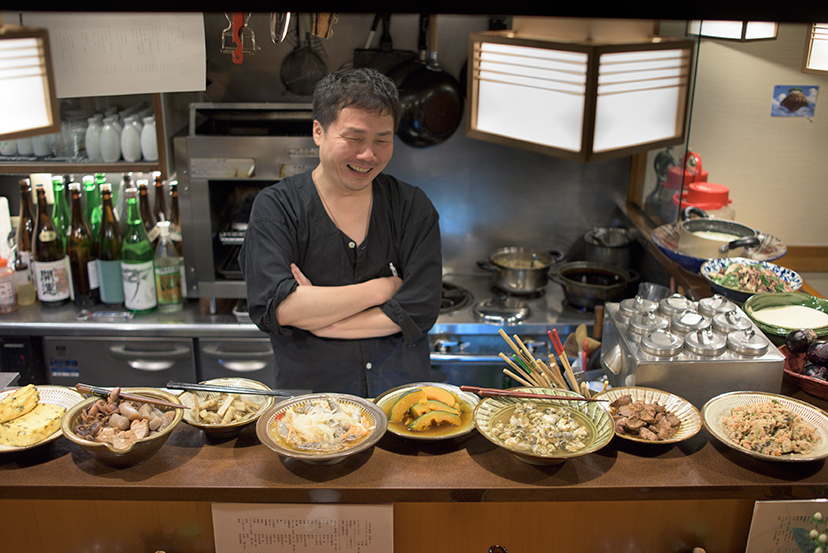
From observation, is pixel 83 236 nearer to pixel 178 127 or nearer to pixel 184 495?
pixel 178 127

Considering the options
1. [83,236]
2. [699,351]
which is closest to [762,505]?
[699,351]

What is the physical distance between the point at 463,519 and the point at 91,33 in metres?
2.37

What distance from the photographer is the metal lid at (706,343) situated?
1.86 meters

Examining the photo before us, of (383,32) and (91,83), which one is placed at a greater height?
(383,32)

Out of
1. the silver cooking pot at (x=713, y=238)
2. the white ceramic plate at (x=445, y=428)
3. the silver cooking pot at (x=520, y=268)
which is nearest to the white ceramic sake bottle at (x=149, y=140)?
the silver cooking pot at (x=520, y=268)

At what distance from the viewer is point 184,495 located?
5.11ft

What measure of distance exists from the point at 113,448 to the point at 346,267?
96 centimetres

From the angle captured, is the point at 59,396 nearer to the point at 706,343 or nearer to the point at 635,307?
the point at 635,307

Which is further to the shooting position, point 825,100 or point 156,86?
point 825,100

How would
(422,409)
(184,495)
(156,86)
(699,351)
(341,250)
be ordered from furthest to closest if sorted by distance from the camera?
(156,86) < (341,250) < (699,351) < (422,409) < (184,495)

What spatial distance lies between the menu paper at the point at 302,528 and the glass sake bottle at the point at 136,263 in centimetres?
208

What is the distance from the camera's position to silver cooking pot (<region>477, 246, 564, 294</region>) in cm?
353

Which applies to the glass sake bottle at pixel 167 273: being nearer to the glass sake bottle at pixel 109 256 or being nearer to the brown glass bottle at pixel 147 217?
the brown glass bottle at pixel 147 217

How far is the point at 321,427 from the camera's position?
63.6 inches
